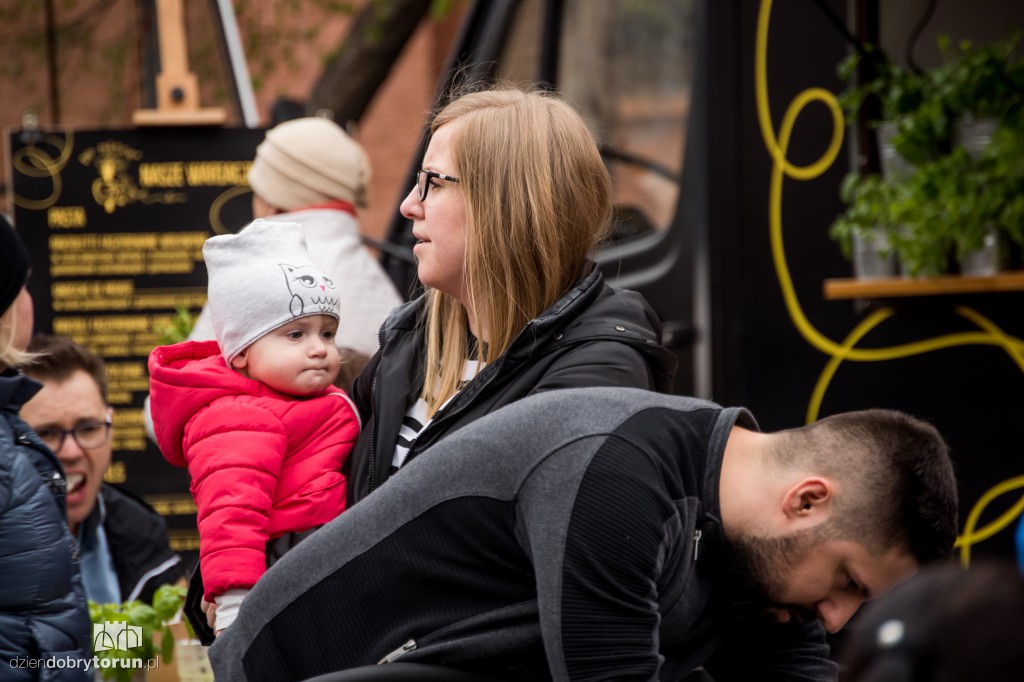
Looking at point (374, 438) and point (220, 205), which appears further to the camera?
point (220, 205)

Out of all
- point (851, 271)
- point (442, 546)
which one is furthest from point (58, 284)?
point (442, 546)

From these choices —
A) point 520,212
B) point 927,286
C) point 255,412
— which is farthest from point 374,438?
point 927,286

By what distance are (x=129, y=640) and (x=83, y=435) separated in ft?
3.95

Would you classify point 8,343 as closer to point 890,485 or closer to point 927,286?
point 890,485

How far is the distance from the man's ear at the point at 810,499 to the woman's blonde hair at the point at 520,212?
0.73 meters

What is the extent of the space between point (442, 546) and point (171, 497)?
12.7 ft

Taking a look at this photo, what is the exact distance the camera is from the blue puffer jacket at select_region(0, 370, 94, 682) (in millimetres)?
2607

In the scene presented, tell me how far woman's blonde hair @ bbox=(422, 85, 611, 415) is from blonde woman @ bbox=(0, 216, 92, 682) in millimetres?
809

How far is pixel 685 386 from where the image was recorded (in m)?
4.80

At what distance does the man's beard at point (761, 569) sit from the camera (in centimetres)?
209

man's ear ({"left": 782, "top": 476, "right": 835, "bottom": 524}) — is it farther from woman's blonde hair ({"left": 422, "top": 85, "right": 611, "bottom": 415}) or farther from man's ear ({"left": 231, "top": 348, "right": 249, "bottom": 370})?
man's ear ({"left": 231, "top": 348, "right": 249, "bottom": 370})

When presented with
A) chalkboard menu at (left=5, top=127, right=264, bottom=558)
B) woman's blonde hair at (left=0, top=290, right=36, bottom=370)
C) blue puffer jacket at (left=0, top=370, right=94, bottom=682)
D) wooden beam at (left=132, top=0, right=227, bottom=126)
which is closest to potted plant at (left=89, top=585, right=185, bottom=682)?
blue puffer jacket at (left=0, top=370, right=94, bottom=682)

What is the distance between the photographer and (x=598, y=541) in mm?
1954

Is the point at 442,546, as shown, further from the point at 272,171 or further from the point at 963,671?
the point at 272,171
